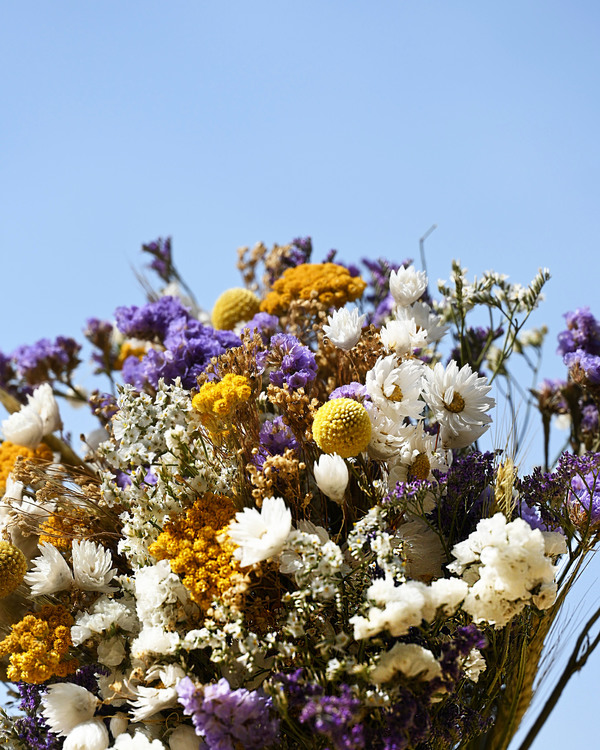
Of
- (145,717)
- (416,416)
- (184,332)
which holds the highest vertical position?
(184,332)

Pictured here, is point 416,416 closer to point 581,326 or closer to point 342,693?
point 342,693

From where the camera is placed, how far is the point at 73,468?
6.52 feet

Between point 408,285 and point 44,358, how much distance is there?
1434 mm

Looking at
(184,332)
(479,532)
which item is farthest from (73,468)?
(479,532)

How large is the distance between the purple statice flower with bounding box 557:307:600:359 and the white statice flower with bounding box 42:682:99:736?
165 cm

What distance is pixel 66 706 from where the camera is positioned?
1.51 m

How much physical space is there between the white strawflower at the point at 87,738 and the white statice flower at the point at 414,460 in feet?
2.54

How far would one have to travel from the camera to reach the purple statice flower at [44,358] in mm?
2615

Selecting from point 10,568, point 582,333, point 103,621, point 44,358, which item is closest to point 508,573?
point 103,621

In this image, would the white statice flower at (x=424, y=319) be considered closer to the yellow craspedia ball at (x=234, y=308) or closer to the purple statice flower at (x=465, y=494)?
the purple statice flower at (x=465, y=494)

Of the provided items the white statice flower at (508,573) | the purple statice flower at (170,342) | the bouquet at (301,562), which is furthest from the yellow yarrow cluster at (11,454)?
the white statice flower at (508,573)

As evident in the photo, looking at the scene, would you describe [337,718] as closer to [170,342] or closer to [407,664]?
[407,664]

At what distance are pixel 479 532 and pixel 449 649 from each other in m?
0.21

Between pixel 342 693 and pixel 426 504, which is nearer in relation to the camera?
pixel 342 693
